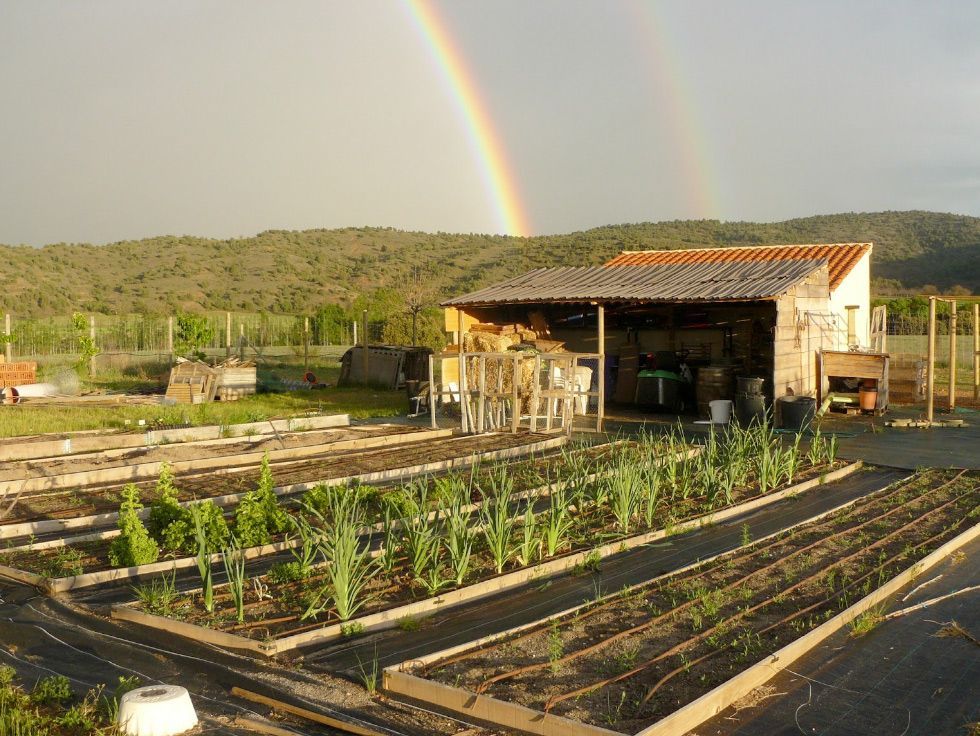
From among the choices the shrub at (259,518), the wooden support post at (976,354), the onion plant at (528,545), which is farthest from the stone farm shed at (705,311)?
the onion plant at (528,545)

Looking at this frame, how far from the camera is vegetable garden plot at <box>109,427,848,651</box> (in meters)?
5.51

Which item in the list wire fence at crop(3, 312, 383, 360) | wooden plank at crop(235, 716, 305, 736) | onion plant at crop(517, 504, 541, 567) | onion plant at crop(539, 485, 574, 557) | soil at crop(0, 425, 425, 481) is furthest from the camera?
wire fence at crop(3, 312, 383, 360)

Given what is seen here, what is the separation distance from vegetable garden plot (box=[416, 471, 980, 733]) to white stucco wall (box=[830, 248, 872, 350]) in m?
11.8

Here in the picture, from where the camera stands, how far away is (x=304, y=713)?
429cm

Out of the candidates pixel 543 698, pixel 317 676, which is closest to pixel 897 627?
pixel 543 698

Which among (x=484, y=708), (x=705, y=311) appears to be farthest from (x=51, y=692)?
(x=705, y=311)

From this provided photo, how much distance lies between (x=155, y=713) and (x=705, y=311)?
16.7 metres

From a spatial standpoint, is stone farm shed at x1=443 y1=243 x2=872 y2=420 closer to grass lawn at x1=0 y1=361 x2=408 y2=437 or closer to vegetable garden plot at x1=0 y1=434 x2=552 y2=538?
grass lawn at x1=0 y1=361 x2=408 y2=437

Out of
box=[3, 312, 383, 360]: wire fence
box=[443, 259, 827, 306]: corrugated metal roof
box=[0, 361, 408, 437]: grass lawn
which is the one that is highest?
box=[443, 259, 827, 306]: corrugated metal roof

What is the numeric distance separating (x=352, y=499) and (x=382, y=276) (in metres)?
51.1

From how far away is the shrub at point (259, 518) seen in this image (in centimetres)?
705

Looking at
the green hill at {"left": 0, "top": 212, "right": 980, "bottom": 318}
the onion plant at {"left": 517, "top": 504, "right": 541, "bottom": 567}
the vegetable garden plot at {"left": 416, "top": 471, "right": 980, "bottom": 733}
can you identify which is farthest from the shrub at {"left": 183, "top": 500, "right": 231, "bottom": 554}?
the green hill at {"left": 0, "top": 212, "right": 980, "bottom": 318}

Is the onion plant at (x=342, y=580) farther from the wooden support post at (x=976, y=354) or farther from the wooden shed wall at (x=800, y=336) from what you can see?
the wooden support post at (x=976, y=354)

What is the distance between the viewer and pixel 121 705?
13.1 feet
